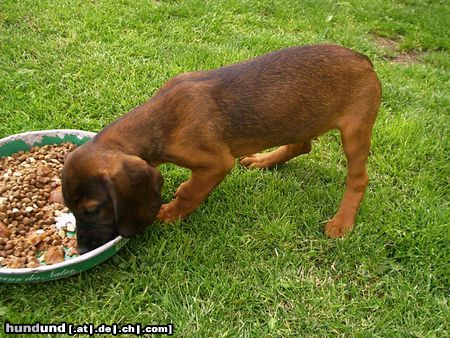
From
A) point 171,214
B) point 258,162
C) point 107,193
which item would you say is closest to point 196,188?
point 171,214

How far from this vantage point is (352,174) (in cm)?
391

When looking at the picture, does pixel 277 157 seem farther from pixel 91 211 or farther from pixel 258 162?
pixel 91 211

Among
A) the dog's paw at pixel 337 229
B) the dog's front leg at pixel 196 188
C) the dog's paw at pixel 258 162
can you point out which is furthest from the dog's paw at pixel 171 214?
the dog's paw at pixel 337 229

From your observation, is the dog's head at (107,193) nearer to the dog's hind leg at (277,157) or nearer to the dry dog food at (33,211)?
the dry dog food at (33,211)

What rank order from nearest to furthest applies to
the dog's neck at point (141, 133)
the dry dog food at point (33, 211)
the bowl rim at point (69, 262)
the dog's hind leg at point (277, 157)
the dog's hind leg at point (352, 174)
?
the bowl rim at point (69, 262), the dog's neck at point (141, 133), the dry dog food at point (33, 211), the dog's hind leg at point (352, 174), the dog's hind leg at point (277, 157)

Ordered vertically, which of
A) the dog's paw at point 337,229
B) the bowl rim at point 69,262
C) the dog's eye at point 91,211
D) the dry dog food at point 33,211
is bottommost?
the dog's paw at point 337,229

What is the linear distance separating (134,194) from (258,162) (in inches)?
66.5

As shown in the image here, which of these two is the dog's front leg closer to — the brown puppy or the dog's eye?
the brown puppy

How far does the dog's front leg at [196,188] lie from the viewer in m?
3.59

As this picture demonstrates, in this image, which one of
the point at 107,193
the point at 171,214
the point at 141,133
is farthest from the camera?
the point at 171,214

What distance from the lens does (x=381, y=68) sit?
6.29 meters

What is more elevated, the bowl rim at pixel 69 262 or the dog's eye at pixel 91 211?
the dog's eye at pixel 91 211

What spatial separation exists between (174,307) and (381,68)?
14.7 feet

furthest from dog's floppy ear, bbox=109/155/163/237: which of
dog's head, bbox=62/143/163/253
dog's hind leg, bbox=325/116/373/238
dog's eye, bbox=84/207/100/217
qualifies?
dog's hind leg, bbox=325/116/373/238
